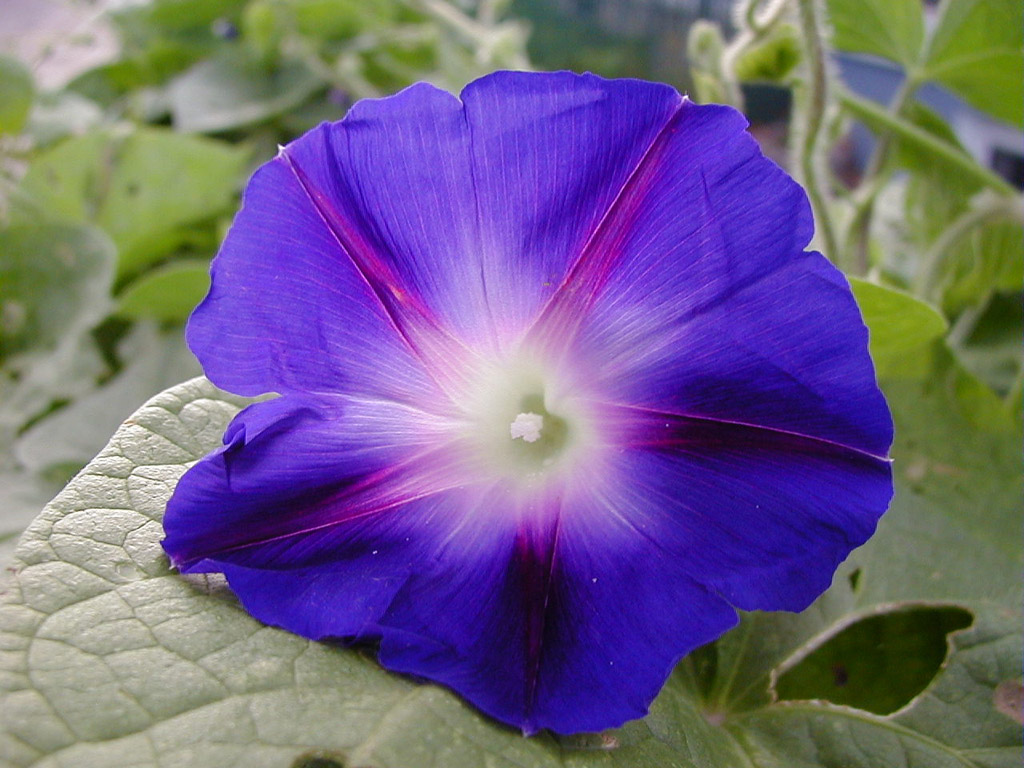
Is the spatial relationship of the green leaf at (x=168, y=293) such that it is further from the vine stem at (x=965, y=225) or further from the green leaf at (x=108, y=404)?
the vine stem at (x=965, y=225)

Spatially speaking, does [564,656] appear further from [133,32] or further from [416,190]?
[133,32]

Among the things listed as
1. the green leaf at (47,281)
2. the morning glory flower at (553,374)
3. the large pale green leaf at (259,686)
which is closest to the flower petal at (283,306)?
the morning glory flower at (553,374)

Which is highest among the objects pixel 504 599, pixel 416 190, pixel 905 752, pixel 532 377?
pixel 416 190

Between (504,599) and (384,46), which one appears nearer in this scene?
(504,599)

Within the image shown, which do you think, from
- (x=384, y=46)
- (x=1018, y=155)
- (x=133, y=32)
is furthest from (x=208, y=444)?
(x=1018, y=155)

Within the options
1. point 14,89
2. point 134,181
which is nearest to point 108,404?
point 134,181

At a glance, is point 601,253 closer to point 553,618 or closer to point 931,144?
point 553,618

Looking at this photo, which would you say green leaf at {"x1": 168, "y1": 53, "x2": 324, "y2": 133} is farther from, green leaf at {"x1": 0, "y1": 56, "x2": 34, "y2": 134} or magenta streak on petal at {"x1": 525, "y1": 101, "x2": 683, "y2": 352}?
magenta streak on petal at {"x1": 525, "y1": 101, "x2": 683, "y2": 352}
